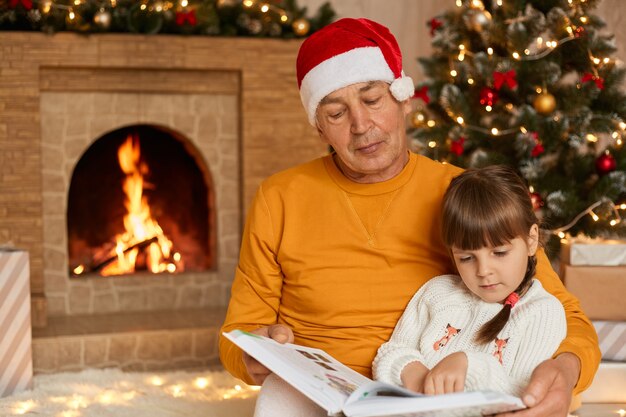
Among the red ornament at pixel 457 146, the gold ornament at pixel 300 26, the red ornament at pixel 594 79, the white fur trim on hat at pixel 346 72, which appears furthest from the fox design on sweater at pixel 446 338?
the gold ornament at pixel 300 26

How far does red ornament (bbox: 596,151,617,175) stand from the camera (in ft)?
10.0

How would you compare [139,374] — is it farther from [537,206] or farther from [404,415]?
[404,415]

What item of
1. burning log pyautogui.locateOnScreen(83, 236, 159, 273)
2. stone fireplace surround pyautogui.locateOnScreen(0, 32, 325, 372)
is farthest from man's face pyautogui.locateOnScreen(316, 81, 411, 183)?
burning log pyautogui.locateOnScreen(83, 236, 159, 273)

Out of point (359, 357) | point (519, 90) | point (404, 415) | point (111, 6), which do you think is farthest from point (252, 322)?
point (111, 6)

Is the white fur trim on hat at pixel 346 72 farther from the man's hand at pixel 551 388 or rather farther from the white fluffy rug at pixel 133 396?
the white fluffy rug at pixel 133 396

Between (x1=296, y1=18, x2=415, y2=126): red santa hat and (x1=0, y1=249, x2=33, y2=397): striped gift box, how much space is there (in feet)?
4.74

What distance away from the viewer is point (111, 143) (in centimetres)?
376

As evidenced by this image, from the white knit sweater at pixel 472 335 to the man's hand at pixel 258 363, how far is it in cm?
19

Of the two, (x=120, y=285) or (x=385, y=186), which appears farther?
(x=120, y=285)

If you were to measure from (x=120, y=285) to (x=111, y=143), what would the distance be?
0.61 m

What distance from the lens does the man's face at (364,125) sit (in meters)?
1.80

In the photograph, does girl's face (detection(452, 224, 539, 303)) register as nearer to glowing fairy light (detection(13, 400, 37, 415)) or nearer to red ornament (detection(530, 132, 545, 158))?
red ornament (detection(530, 132, 545, 158))

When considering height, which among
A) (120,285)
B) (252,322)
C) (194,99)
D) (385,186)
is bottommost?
(120,285)

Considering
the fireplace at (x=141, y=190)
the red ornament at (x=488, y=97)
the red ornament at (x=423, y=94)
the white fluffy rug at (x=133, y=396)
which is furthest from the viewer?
the fireplace at (x=141, y=190)
